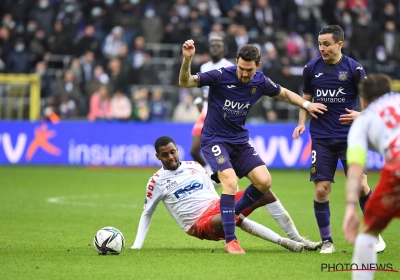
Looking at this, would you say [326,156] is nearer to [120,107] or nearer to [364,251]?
[364,251]

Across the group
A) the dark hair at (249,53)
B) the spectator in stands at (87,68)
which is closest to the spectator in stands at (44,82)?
the spectator in stands at (87,68)

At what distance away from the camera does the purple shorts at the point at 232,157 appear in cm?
917

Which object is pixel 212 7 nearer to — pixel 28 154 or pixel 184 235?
pixel 28 154

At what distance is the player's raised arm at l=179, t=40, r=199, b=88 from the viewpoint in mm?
8664

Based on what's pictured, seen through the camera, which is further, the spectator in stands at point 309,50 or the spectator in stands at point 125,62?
the spectator in stands at point 309,50

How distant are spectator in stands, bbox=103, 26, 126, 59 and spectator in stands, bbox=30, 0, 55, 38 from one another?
1.95 metres

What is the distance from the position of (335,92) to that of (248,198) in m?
1.58

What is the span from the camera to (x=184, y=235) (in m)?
11.1

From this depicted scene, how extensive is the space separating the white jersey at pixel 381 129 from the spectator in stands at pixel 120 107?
58.0ft

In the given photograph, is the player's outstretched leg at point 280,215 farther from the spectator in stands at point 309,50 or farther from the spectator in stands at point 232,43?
the spectator in stands at point 309,50

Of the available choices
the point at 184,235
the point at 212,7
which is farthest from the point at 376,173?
the point at 184,235

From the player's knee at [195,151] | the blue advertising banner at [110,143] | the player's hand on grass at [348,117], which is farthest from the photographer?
the blue advertising banner at [110,143]

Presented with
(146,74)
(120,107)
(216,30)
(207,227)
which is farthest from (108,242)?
(216,30)


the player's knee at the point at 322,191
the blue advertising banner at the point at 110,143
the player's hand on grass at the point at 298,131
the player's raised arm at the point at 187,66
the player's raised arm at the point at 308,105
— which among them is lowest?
the blue advertising banner at the point at 110,143
